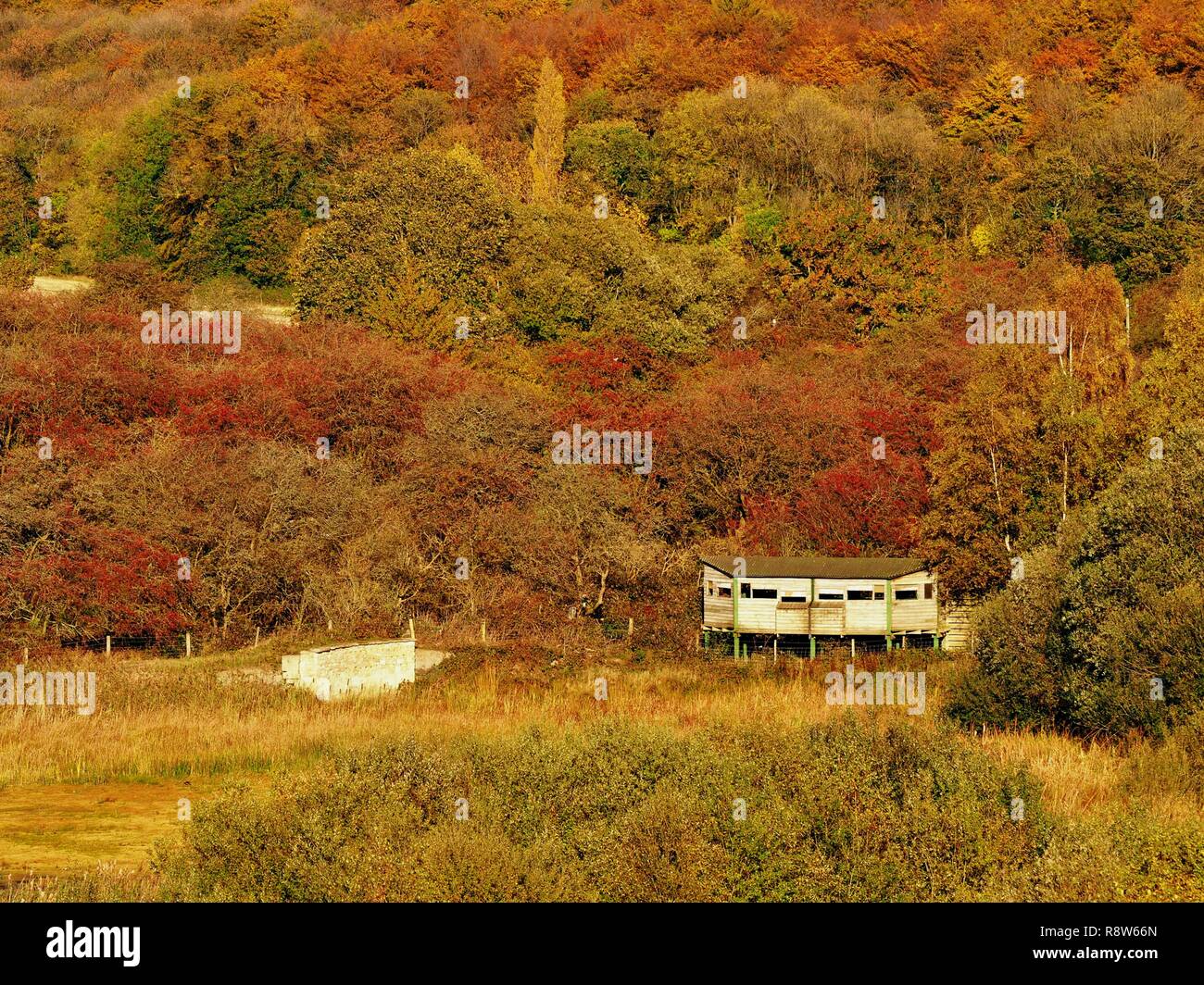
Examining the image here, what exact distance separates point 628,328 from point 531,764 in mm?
A: 32100

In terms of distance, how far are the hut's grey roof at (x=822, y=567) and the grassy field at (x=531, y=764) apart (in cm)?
253

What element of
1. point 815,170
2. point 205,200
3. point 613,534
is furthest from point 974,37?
point 613,534

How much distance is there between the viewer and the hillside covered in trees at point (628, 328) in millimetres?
35938

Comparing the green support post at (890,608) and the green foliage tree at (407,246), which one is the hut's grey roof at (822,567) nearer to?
the green support post at (890,608)

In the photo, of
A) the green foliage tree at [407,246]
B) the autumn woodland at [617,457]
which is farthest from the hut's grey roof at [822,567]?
the green foliage tree at [407,246]

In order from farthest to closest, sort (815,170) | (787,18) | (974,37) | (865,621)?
(787,18) → (974,37) → (815,170) → (865,621)

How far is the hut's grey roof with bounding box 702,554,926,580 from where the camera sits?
35.8 meters

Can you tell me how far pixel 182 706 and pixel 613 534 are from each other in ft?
41.8

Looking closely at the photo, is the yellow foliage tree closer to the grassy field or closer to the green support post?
the green support post

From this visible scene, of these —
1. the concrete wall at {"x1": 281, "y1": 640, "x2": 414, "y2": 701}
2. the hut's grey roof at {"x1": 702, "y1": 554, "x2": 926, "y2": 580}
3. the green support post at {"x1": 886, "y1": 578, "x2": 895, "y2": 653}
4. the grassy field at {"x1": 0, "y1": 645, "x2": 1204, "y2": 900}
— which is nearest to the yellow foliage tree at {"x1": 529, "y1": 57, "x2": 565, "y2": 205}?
the hut's grey roof at {"x1": 702, "y1": 554, "x2": 926, "y2": 580}

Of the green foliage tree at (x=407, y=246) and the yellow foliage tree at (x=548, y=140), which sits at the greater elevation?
the yellow foliage tree at (x=548, y=140)

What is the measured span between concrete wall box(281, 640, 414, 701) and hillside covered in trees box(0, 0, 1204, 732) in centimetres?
258
